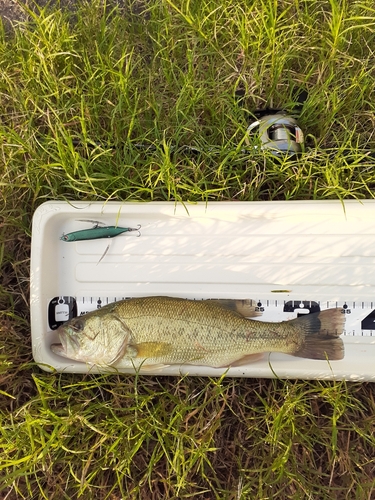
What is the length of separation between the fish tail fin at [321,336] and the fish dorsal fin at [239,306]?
23cm

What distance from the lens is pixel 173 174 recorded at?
97.0 inches

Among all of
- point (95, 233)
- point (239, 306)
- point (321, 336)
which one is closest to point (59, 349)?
point (95, 233)

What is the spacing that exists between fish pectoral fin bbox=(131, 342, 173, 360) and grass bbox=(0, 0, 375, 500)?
212mm

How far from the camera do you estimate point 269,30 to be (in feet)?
8.37

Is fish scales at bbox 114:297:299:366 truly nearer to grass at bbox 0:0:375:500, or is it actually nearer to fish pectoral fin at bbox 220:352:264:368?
fish pectoral fin at bbox 220:352:264:368

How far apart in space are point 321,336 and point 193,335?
650mm

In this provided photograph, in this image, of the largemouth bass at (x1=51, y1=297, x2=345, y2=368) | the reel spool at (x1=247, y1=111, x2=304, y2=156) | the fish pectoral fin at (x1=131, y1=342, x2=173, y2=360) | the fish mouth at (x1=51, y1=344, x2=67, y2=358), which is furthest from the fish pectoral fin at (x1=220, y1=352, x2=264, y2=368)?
the reel spool at (x1=247, y1=111, x2=304, y2=156)

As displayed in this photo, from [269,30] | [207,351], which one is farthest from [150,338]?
[269,30]

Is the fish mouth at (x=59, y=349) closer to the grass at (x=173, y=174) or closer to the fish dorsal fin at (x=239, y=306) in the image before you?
the grass at (x=173, y=174)

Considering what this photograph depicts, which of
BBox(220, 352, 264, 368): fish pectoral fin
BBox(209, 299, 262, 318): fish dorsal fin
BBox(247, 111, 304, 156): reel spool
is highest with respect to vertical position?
BBox(247, 111, 304, 156): reel spool

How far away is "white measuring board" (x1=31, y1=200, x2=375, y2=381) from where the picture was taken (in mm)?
2295

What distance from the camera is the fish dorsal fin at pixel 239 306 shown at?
225 centimetres

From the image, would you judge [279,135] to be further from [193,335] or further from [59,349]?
[59,349]

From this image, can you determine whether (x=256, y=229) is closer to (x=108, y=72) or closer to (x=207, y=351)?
(x=207, y=351)
